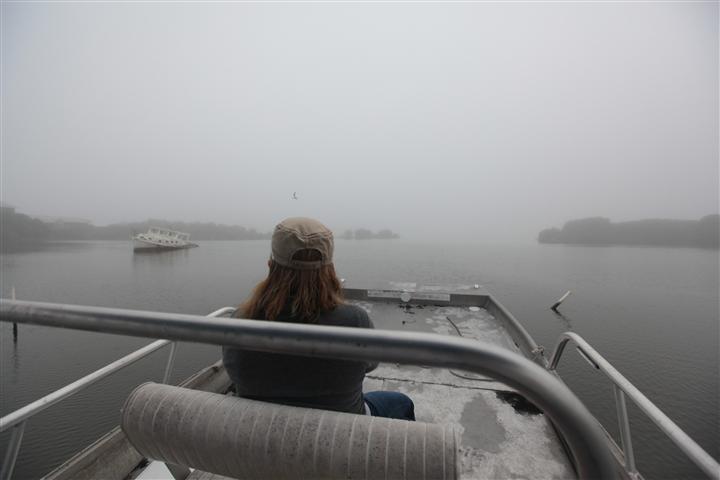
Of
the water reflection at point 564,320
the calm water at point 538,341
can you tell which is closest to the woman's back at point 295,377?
the calm water at point 538,341

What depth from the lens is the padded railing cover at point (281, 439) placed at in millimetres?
842

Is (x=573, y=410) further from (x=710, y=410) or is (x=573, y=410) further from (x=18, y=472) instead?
(x=710, y=410)

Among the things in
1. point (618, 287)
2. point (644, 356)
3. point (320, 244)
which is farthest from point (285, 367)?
point (618, 287)

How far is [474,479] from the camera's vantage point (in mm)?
2191

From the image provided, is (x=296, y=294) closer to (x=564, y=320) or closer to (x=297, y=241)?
(x=297, y=241)

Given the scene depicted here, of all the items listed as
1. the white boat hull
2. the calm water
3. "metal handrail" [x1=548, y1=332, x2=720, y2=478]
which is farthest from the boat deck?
the white boat hull

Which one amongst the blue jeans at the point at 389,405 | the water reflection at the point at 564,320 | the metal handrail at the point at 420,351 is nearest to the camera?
the metal handrail at the point at 420,351

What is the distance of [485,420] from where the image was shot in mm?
2842

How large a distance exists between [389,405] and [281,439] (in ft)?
4.12

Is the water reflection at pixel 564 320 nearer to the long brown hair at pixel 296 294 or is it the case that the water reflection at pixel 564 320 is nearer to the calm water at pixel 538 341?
the calm water at pixel 538 341

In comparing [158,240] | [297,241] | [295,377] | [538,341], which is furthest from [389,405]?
[158,240]

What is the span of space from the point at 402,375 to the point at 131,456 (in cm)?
279

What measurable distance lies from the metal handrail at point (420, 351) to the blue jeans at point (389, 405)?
4.46 ft

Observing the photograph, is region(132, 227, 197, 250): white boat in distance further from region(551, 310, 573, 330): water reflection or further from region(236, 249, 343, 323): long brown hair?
region(236, 249, 343, 323): long brown hair
